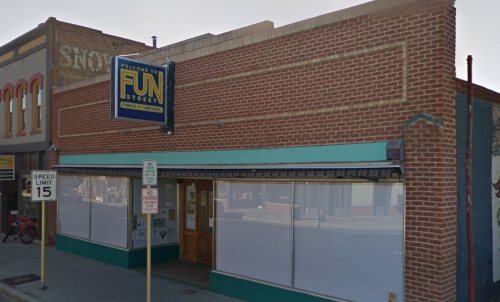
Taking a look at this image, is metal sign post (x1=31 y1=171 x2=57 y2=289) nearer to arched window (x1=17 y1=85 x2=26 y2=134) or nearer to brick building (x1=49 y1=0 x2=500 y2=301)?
brick building (x1=49 y1=0 x2=500 y2=301)

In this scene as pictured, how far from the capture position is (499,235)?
27.9 feet

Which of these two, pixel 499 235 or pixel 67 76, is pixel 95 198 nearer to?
pixel 67 76

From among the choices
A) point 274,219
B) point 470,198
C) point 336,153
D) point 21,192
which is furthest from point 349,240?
point 21,192

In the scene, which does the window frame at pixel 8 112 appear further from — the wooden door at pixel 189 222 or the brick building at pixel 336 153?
the wooden door at pixel 189 222

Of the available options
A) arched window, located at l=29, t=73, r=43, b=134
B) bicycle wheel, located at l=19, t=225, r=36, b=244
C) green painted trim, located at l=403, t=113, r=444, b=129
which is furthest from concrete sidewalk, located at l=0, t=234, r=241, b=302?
arched window, located at l=29, t=73, r=43, b=134

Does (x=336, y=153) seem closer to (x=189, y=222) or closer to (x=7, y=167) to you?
(x=189, y=222)

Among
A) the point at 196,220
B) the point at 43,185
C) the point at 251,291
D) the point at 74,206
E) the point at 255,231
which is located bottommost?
the point at 251,291

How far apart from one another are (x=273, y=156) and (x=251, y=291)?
2.84m

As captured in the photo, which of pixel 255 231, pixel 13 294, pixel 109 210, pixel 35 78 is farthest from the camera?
pixel 35 78

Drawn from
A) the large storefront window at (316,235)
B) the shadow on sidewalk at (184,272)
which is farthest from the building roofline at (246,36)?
the shadow on sidewalk at (184,272)

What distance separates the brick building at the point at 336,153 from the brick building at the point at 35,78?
670 centimetres

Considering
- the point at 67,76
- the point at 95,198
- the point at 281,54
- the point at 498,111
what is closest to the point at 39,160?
the point at 67,76

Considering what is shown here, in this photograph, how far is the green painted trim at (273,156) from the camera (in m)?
7.18

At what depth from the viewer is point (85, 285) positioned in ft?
34.4
